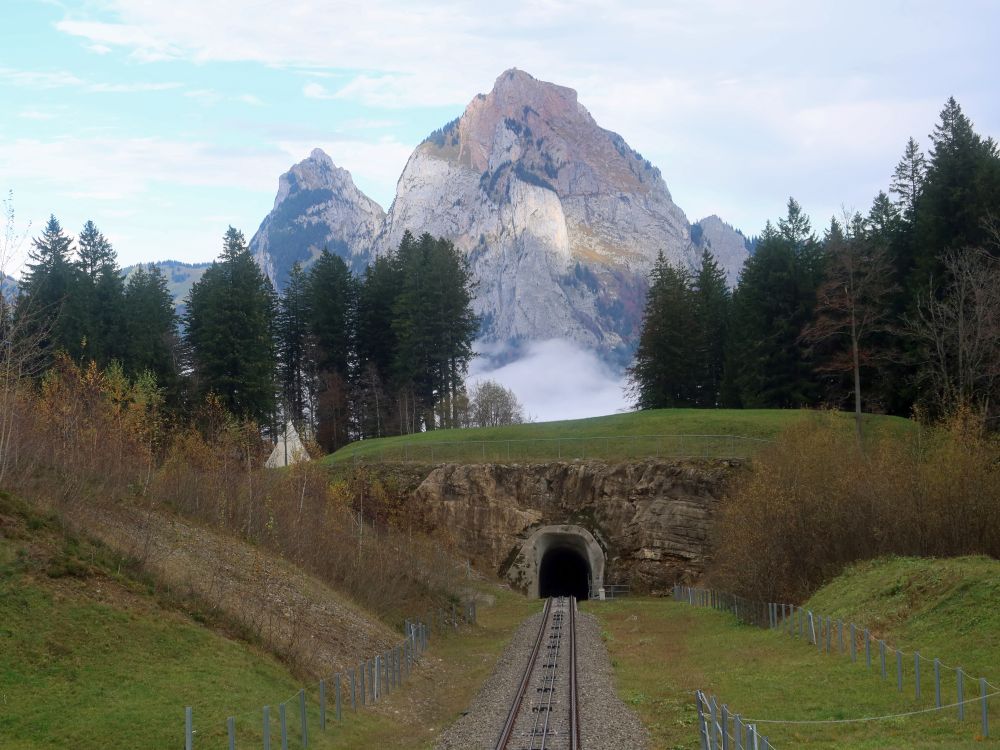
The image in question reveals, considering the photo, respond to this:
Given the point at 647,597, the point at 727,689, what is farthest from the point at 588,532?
the point at 727,689

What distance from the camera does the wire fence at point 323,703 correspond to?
1727cm

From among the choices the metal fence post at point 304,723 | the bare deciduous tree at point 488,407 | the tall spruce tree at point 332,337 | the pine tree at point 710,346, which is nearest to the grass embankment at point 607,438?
the pine tree at point 710,346

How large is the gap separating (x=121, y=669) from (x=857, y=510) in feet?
80.4

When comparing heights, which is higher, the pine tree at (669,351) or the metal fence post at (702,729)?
the pine tree at (669,351)

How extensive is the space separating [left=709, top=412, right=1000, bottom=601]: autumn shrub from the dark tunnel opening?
1074 inches

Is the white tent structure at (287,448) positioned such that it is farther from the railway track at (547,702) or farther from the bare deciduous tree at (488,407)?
the bare deciduous tree at (488,407)

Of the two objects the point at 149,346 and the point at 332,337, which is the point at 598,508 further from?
the point at 332,337

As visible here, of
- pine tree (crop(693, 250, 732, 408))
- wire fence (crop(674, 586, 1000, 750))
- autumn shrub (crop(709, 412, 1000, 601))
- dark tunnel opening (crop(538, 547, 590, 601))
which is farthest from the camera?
pine tree (crop(693, 250, 732, 408))

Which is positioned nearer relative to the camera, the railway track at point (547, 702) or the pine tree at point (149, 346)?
the railway track at point (547, 702)

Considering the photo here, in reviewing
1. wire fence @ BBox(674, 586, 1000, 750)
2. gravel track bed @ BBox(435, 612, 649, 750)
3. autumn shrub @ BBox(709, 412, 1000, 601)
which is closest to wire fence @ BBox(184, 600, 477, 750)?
gravel track bed @ BBox(435, 612, 649, 750)

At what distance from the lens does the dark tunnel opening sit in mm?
67875

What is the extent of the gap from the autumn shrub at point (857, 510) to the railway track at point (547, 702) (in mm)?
7642

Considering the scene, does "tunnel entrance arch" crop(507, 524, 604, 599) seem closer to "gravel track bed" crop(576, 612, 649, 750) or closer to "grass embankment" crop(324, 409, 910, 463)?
"grass embankment" crop(324, 409, 910, 463)

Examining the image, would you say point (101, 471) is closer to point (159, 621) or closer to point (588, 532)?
point (159, 621)
